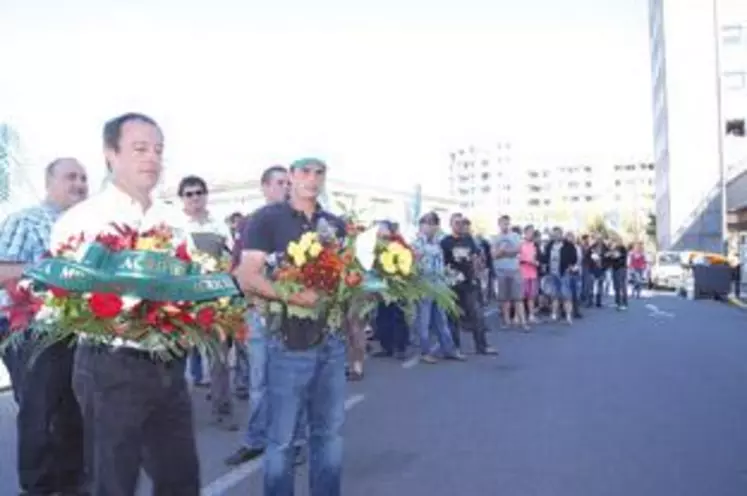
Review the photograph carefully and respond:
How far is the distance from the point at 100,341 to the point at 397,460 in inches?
133


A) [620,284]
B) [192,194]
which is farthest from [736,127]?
[192,194]

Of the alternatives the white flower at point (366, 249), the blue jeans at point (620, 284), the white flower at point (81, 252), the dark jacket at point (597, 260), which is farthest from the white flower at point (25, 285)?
the blue jeans at point (620, 284)

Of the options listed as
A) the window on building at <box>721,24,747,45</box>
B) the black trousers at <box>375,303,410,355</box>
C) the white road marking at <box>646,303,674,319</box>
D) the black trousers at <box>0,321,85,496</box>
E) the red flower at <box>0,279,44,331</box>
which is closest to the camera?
the red flower at <box>0,279,44,331</box>

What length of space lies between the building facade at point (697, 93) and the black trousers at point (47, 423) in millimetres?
62132

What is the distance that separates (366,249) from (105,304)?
163 centimetres

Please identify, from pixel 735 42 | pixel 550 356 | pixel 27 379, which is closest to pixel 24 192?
pixel 27 379

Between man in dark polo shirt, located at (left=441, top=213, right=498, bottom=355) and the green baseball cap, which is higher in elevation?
the green baseball cap

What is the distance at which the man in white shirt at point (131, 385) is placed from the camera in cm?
312

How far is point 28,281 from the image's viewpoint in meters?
3.44

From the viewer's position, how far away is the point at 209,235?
273 inches

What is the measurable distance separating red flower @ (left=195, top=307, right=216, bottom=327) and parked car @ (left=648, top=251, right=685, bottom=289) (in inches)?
1252

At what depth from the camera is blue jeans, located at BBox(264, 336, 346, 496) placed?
414 cm

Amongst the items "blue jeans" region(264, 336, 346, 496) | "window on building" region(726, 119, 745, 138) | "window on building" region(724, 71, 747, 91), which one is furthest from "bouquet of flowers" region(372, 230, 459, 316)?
"window on building" region(724, 71, 747, 91)

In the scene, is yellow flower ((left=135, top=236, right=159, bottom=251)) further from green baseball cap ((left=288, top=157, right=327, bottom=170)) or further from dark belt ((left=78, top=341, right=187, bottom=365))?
green baseball cap ((left=288, top=157, right=327, bottom=170))
